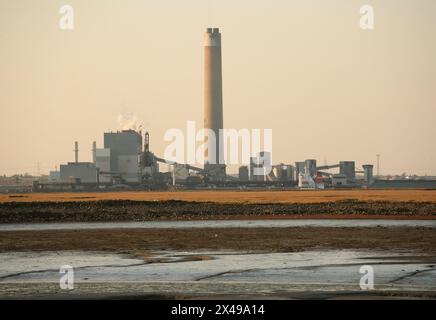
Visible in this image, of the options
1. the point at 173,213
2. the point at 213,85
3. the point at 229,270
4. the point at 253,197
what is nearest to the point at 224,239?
the point at 229,270

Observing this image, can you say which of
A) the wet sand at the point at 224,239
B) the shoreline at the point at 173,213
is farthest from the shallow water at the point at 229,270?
the shoreline at the point at 173,213

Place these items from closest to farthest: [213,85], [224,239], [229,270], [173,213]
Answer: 1. [229,270]
2. [224,239]
3. [173,213]
4. [213,85]

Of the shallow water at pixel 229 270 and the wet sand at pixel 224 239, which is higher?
the shallow water at pixel 229 270

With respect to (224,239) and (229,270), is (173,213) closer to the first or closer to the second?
(224,239)

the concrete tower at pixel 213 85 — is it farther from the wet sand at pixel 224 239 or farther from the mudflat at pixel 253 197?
the wet sand at pixel 224 239

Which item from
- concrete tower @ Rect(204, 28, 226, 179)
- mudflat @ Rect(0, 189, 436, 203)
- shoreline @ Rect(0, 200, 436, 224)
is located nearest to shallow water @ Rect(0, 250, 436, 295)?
shoreline @ Rect(0, 200, 436, 224)

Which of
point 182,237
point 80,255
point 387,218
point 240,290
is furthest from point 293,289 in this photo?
point 387,218

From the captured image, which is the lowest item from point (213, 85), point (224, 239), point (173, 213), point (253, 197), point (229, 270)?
point (253, 197)

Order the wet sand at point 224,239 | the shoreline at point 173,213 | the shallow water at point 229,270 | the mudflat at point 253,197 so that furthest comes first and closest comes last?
the mudflat at point 253,197
the shoreline at point 173,213
the wet sand at point 224,239
the shallow water at point 229,270

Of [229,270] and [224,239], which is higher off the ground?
[229,270]

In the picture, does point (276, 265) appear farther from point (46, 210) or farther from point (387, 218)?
point (46, 210)

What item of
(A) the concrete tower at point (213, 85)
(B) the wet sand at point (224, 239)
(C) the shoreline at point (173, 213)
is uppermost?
(A) the concrete tower at point (213, 85)

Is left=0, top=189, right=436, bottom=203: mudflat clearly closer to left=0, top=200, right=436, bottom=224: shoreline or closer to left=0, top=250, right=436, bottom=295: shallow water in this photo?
left=0, top=200, right=436, bottom=224: shoreline

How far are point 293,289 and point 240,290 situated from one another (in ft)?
4.03
